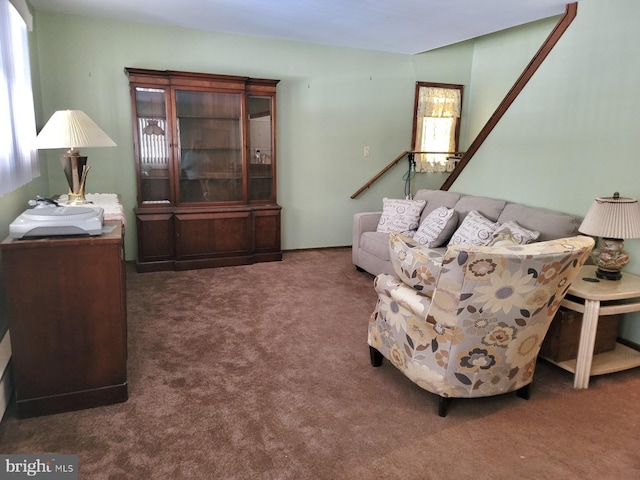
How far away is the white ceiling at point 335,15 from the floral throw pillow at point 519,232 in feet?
5.89

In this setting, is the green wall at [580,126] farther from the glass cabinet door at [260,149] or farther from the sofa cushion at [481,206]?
the glass cabinet door at [260,149]

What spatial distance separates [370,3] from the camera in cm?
360

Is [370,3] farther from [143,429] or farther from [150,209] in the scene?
[143,429]

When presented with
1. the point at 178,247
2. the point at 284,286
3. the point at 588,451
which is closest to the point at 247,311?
the point at 284,286

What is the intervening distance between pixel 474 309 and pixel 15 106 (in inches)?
116

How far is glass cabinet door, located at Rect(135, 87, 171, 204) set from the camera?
434cm

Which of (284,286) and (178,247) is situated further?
(178,247)

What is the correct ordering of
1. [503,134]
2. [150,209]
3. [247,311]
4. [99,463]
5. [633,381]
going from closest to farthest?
[99,463] → [633,381] → [247,311] → [503,134] → [150,209]

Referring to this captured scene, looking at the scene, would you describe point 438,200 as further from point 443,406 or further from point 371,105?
point 443,406

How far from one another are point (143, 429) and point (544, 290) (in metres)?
1.95

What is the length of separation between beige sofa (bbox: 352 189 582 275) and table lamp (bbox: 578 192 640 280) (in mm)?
357

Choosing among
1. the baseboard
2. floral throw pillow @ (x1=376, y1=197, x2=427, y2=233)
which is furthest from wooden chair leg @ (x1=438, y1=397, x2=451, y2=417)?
floral throw pillow @ (x1=376, y1=197, x2=427, y2=233)

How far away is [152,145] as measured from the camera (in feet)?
14.5

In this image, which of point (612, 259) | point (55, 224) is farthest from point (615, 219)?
point (55, 224)
